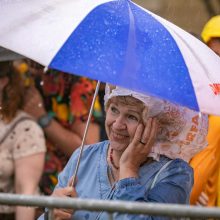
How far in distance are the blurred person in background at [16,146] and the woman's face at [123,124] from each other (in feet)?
5.42

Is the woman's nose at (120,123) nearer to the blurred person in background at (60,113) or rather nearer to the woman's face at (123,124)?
→ the woman's face at (123,124)

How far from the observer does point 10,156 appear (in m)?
5.57

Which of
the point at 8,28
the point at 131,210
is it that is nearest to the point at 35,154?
the point at 8,28

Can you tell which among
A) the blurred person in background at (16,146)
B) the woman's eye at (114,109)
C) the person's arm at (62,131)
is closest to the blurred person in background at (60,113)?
the person's arm at (62,131)

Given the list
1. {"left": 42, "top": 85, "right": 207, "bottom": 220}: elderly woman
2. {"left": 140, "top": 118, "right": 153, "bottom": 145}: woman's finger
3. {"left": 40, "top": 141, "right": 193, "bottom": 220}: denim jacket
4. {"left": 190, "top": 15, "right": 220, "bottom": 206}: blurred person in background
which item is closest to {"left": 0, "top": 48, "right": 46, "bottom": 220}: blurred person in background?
{"left": 190, "top": 15, "right": 220, "bottom": 206}: blurred person in background

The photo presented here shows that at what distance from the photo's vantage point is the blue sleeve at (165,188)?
12.4ft

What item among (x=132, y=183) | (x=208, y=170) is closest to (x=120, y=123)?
(x=132, y=183)

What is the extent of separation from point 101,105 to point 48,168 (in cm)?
57

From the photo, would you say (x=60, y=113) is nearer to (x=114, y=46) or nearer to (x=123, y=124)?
(x=123, y=124)

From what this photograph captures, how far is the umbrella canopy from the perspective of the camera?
3.44 metres

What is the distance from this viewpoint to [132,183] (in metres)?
3.82

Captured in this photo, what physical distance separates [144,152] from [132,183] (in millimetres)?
182

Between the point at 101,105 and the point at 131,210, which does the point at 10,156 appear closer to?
the point at 101,105

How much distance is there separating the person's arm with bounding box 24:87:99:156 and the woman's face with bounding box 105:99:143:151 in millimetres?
2052
